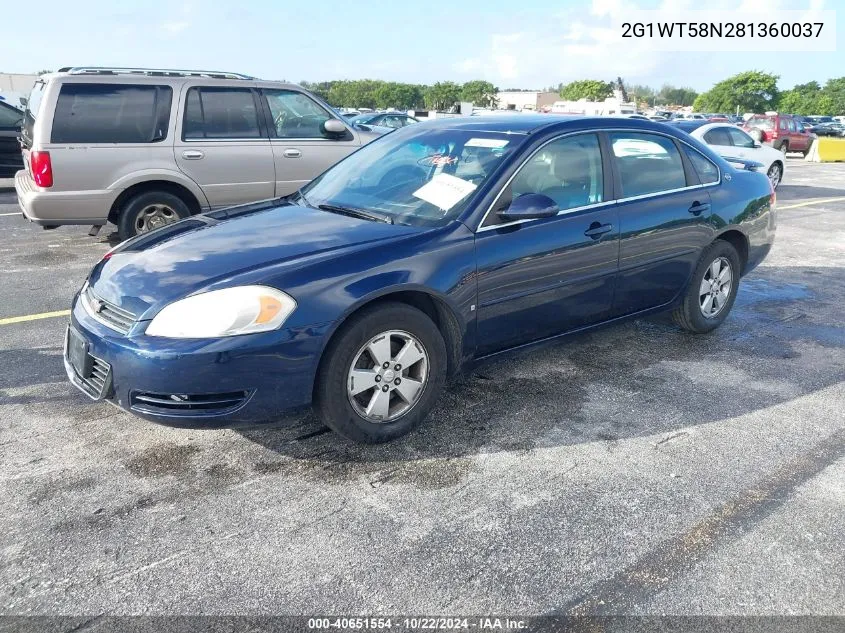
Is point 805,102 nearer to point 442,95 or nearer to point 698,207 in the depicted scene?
point 442,95

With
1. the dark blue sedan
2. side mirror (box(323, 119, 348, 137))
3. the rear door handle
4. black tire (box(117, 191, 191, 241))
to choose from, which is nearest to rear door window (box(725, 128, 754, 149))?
side mirror (box(323, 119, 348, 137))

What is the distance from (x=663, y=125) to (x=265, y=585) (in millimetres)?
3971

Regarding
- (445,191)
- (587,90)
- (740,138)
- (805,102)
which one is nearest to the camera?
(445,191)

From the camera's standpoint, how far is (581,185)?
166 inches

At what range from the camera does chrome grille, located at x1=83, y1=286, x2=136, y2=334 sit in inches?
122

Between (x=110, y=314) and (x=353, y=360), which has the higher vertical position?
(x=110, y=314)

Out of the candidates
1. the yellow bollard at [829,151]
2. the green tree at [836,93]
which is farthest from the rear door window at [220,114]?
the green tree at [836,93]

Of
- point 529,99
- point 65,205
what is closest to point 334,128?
point 65,205

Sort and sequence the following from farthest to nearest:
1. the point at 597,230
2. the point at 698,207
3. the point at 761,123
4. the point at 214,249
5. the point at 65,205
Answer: the point at 761,123 < the point at 65,205 < the point at 698,207 < the point at 597,230 < the point at 214,249

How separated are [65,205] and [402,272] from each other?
16.1 ft

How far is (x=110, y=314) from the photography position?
10.6 feet

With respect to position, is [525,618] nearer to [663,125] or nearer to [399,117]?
[663,125]

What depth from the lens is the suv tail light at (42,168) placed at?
6.66 meters

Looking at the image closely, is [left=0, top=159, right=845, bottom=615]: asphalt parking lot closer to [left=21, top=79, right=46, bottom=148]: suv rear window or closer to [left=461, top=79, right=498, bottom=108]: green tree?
[left=21, top=79, right=46, bottom=148]: suv rear window
